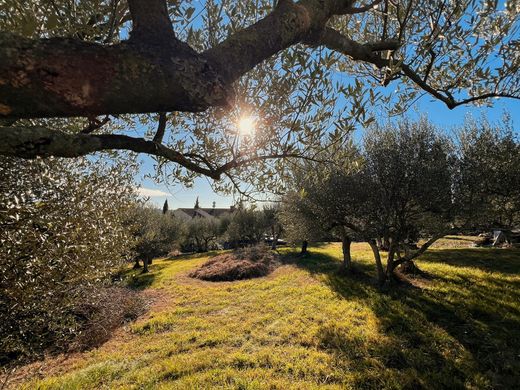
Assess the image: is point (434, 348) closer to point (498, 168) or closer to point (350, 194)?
point (350, 194)

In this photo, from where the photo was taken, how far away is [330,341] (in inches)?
419

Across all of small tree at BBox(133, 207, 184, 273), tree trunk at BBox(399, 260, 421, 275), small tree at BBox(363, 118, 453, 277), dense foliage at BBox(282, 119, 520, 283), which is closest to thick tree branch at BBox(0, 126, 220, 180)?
dense foliage at BBox(282, 119, 520, 283)

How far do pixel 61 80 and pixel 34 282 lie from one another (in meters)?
5.92

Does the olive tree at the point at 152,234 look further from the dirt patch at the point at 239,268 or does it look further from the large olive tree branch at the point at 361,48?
the large olive tree branch at the point at 361,48

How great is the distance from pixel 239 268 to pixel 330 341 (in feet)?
60.1

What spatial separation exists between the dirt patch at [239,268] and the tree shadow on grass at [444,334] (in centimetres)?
1145

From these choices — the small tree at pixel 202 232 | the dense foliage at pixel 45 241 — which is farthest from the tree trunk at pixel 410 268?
the small tree at pixel 202 232

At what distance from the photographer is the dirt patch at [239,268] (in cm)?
2731

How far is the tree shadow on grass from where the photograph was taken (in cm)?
802

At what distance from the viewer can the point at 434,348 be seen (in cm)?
948

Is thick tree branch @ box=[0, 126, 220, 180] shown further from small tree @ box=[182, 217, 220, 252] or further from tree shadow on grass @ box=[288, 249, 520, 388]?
small tree @ box=[182, 217, 220, 252]

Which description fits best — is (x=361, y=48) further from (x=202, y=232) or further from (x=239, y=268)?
(x=202, y=232)

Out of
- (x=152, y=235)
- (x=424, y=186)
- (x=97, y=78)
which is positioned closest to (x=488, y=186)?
(x=424, y=186)

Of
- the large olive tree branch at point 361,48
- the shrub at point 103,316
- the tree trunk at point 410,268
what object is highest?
the large olive tree branch at point 361,48
